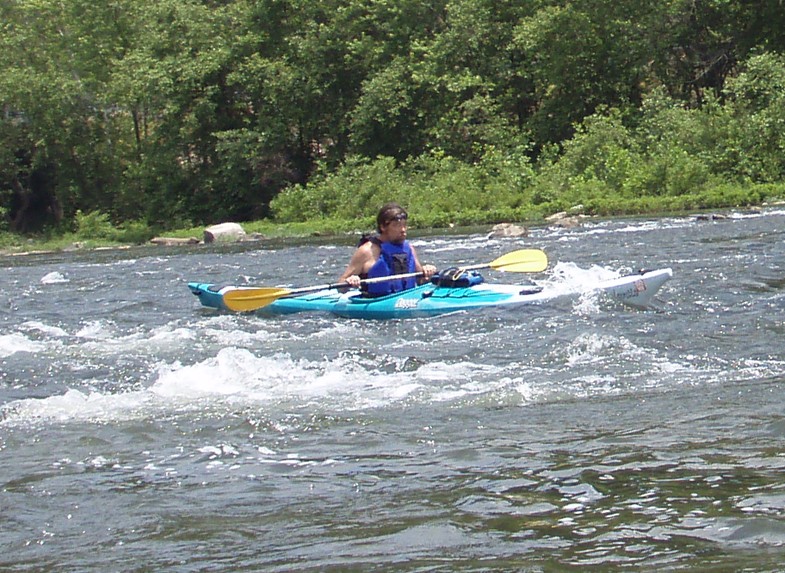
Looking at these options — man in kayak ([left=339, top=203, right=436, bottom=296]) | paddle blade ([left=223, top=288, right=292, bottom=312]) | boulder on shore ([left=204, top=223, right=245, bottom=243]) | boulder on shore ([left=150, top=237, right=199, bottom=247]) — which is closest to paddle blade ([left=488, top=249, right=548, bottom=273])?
man in kayak ([left=339, top=203, right=436, bottom=296])

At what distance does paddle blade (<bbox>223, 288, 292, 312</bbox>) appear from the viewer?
34.4 ft

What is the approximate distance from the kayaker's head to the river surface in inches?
33.1

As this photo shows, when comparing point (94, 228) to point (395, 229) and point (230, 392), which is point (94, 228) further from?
point (230, 392)

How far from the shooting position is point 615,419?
16.6 ft

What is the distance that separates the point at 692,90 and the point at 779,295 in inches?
789

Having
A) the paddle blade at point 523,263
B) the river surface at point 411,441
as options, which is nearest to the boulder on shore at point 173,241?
the river surface at point 411,441

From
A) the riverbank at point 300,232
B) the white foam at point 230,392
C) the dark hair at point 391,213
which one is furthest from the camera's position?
the riverbank at point 300,232

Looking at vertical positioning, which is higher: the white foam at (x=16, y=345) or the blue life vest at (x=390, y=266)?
the blue life vest at (x=390, y=266)

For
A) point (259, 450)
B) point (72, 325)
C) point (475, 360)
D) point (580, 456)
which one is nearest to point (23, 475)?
point (259, 450)

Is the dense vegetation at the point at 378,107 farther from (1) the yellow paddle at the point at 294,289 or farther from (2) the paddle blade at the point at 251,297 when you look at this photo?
(2) the paddle blade at the point at 251,297

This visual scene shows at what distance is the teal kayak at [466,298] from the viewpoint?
29.8 feet

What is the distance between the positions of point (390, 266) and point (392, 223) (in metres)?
0.43

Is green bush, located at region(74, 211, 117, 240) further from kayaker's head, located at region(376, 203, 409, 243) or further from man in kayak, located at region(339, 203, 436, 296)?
kayaker's head, located at region(376, 203, 409, 243)

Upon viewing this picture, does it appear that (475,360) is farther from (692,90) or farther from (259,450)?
(692,90)
